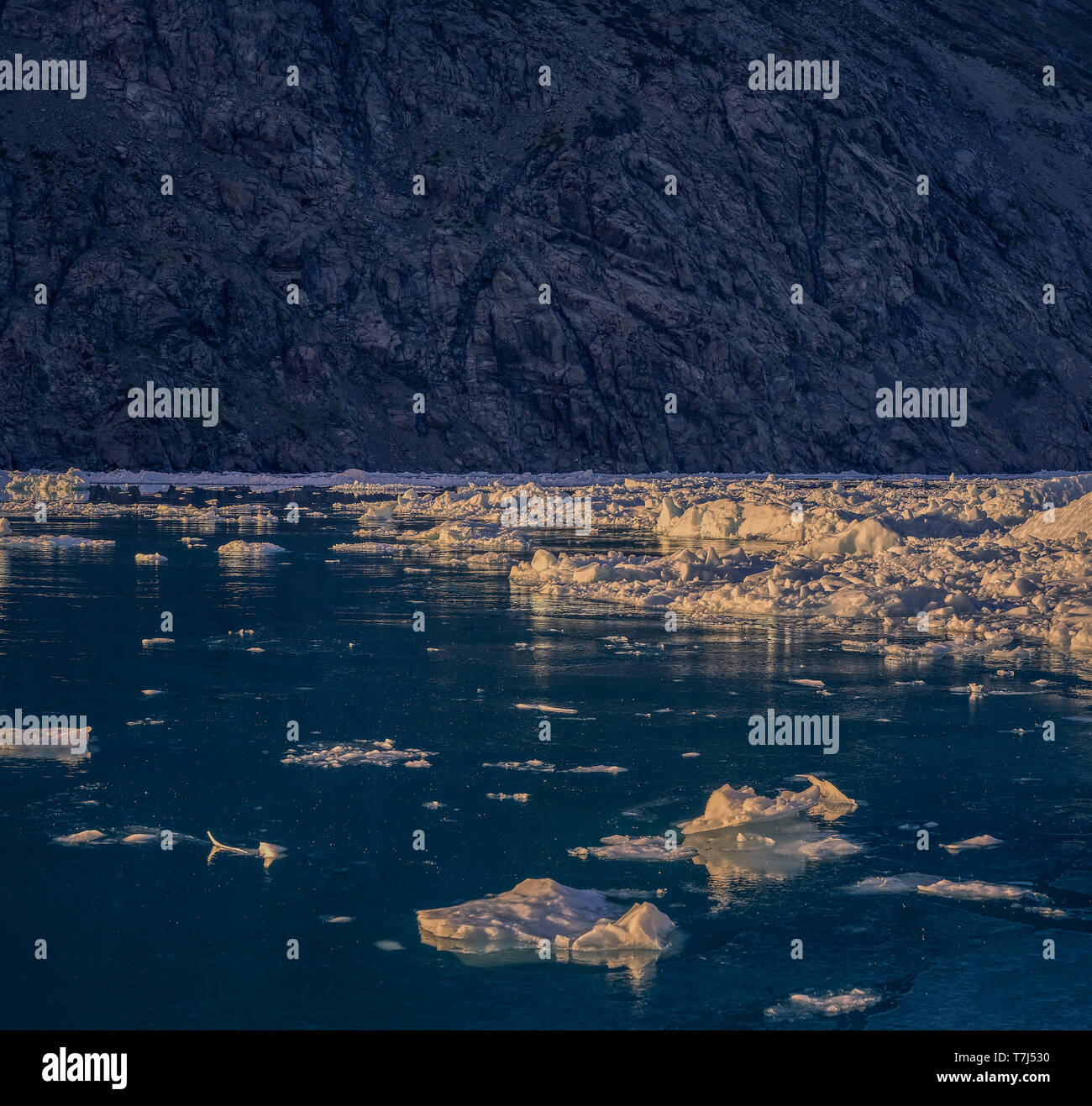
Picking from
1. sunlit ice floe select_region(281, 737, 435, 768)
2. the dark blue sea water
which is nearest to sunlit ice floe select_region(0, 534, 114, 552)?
the dark blue sea water

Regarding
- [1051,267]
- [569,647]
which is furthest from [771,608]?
[1051,267]

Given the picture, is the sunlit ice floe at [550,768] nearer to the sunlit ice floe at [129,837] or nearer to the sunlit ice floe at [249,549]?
the sunlit ice floe at [129,837]

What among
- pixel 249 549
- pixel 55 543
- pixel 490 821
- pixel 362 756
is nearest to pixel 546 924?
pixel 490 821

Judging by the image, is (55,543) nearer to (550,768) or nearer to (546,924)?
(550,768)

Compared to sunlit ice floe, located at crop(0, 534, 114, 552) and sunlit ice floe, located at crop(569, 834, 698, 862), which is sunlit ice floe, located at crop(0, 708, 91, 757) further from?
sunlit ice floe, located at crop(0, 534, 114, 552)

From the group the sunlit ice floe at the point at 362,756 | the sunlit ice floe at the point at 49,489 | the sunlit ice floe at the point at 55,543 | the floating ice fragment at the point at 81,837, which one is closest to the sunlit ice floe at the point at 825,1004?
the floating ice fragment at the point at 81,837
